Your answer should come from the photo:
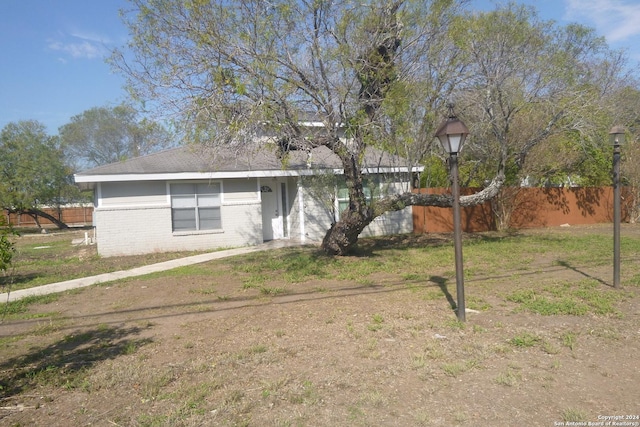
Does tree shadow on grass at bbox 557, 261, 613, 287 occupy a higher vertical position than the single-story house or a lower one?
lower

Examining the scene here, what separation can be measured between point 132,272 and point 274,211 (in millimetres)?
6776

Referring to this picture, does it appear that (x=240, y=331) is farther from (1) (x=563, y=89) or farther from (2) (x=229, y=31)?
(1) (x=563, y=89)

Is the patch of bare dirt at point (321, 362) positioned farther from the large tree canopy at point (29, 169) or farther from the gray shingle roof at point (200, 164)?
the large tree canopy at point (29, 169)

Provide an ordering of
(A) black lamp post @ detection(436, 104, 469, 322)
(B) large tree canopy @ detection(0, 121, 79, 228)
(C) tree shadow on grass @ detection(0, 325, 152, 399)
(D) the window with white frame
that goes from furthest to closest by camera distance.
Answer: (B) large tree canopy @ detection(0, 121, 79, 228) < (D) the window with white frame < (A) black lamp post @ detection(436, 104, 469, 322) < (C) tree shadow on grass @ detection(0, 325, 152, 399)

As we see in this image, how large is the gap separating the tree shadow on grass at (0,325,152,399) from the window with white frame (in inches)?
350

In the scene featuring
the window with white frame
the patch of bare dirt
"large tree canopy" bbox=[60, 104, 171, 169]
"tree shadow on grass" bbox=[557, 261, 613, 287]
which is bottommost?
the patch of bare dirt

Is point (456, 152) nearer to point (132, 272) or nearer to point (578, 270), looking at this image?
point (578, 270)

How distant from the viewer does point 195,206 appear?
15.6 meters

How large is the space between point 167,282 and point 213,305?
2563 mm

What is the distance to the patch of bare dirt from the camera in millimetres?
4039

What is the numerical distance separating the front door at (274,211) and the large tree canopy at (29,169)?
847 inches

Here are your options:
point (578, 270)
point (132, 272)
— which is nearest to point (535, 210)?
point (578, 270)

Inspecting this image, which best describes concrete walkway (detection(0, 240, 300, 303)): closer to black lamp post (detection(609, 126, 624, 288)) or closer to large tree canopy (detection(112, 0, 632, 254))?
large tree canopy (detection(112, 0, 632, 254))

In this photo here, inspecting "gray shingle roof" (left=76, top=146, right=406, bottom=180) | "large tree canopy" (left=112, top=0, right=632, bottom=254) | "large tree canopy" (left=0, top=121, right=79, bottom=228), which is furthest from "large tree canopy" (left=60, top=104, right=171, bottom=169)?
"large tree canopy" (left=112, top=0, right=632, bottom=254)
